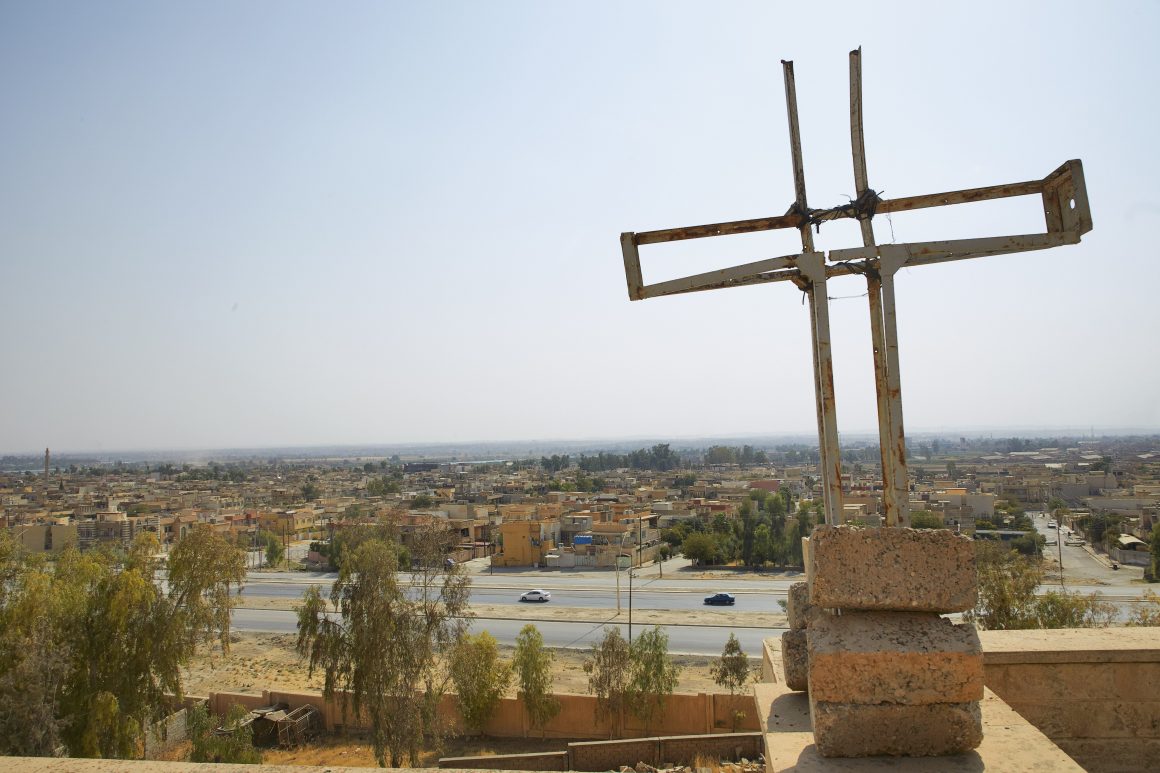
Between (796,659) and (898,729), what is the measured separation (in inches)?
39.1

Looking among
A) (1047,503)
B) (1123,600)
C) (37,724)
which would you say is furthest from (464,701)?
(1047,503)

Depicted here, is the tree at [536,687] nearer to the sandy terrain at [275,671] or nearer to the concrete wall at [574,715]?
the concrete wall at [574,715]

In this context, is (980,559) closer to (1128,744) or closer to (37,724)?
(1128,744)

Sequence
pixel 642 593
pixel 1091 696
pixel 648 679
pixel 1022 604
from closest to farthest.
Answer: pixel 1091 696
pixel 1022 604
pixel 648 679
pixel 642 593

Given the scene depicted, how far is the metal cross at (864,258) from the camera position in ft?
11.3

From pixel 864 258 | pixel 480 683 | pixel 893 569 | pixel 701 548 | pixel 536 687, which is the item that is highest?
pixel 864 258

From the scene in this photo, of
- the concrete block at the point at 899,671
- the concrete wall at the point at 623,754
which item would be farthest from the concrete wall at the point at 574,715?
the concrete block at the point at 899,671

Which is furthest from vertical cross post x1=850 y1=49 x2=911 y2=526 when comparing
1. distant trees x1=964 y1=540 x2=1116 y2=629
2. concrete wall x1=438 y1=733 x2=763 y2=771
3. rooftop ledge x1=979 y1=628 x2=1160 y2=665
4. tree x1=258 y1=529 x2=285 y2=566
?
tree x1=258 y1=529 x2=285 y2=566

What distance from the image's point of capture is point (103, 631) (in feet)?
48.2

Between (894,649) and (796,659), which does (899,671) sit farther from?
(796,659)

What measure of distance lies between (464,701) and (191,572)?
25.5ft

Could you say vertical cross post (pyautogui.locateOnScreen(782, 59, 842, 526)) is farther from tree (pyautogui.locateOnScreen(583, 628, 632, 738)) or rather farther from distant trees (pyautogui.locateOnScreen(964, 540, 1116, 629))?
tree (pyautogui.locateOnScreen(583, 628, 632, 738))

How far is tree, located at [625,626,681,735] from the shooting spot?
64.0ft

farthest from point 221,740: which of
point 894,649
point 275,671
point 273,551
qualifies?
point 273,551
